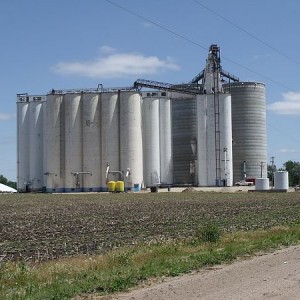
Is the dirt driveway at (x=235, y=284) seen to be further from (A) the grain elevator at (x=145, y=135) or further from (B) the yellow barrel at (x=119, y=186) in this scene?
(A) the grain elevator at (x=145, y=135)

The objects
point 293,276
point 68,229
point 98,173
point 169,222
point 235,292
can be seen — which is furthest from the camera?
point 98,173

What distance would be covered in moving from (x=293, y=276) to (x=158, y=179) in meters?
104

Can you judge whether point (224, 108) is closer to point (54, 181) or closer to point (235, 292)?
point (54, 181)

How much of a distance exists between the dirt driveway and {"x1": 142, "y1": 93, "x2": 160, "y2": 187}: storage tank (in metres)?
100

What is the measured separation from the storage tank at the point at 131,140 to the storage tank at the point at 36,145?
19.1 m

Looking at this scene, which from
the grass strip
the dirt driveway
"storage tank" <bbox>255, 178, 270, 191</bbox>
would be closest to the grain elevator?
"storage tank" <bbox>255, 178, 270, 191</bbox>

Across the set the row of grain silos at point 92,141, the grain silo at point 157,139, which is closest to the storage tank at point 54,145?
the row of grain silos at point 92,141

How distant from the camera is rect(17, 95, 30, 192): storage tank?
4820 inches

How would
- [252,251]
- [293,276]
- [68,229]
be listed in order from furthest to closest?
[68,229] → [252,251] → [293,276]

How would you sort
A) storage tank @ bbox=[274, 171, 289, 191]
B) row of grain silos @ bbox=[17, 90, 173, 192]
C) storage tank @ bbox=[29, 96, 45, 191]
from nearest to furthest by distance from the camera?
storage tank @ bbox=[274, 171, 289, 191] < row of grain silos @ bbox=[17, 90, 173, 192] < storage tank @ bbox=[29, 96, 45, 191]

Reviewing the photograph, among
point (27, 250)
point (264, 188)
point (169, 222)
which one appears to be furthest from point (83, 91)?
point (27, 250)

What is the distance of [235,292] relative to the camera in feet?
37.7

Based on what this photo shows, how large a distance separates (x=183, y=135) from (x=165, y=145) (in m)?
8.29

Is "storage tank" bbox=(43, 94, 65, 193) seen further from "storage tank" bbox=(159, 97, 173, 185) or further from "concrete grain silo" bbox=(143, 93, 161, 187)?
"storage tank" bbox=(159, 97, 173, 185)
